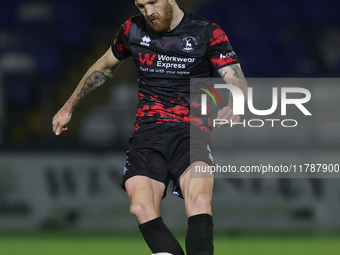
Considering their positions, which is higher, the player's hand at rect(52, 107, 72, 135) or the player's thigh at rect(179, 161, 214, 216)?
the player's hand at rect(52, 107, 72, 135)

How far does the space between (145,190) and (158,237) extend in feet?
0.93

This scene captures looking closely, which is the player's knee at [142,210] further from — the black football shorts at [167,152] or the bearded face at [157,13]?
the bearded face at [157,13]

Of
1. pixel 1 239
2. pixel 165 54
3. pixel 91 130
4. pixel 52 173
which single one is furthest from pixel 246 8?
pixel 165 54

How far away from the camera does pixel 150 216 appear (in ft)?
15.6

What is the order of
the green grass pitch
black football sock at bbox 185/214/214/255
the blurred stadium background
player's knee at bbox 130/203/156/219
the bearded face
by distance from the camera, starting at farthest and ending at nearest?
1. the blurred stadium background
2. the green grass pitch
3. the bearded face
4. player's knee at bbox 130/203/156/219
5. black football sock at bbox 185/214/214/255

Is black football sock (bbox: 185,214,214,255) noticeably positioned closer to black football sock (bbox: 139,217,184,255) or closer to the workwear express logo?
black football sock (bbox: 139,217,184,255)

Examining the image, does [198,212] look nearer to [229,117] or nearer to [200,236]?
[200,236]

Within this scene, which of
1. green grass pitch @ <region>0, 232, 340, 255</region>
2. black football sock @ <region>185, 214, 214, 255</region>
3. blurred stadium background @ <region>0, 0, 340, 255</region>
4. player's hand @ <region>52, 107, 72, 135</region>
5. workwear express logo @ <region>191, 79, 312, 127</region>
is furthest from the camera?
workwear express logo @ <region>191, 79, 312, 127</region>

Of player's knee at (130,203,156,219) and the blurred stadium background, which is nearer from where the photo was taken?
player's knee at (130,203,156,219)

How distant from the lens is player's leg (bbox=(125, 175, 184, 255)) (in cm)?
473

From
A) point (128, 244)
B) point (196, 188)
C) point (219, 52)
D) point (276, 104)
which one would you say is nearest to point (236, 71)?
point (219, 52)

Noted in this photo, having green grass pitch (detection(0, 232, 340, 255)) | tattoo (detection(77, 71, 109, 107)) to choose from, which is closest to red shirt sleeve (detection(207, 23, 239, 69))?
tattoo (detection(77, 71, 109, 107))

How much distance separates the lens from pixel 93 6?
44.3 ft

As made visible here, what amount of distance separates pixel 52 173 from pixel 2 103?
4.82ft
